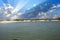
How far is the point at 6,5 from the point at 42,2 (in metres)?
0.59

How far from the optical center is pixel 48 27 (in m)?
2.54

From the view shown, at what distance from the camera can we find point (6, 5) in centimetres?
254

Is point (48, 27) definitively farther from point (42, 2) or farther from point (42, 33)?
point (42, 2)

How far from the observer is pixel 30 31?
8.29 feet

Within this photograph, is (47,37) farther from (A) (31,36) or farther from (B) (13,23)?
(B) (13,23)

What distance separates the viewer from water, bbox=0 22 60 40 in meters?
2.49

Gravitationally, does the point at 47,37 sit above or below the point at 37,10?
below

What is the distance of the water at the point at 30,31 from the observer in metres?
2.49

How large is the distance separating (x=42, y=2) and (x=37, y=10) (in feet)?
0.51

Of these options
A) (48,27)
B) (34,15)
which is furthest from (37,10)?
(48,27)

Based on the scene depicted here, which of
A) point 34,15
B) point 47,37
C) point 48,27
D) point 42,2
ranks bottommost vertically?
point 47,37

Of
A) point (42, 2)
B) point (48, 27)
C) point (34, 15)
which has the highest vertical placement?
point (42, 2)

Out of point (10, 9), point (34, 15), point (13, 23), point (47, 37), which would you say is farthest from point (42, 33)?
point (10, 9)

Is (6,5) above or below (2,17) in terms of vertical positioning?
above
